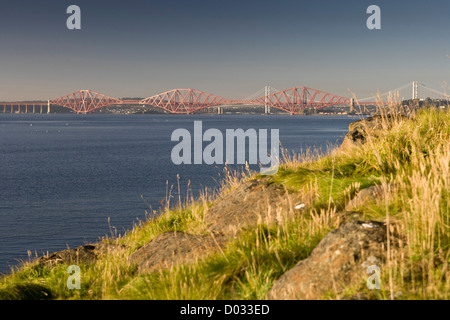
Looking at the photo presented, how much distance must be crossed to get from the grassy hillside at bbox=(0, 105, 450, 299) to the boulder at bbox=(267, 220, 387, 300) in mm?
166

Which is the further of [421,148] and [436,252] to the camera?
[421,148]

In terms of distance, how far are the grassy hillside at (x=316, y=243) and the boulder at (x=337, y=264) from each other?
0.54 ft

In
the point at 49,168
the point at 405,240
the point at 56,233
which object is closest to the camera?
the point at 405,240

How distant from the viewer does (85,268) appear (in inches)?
380

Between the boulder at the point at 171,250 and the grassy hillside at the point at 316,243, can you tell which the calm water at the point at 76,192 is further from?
the grassy hillside at the point at 316,243

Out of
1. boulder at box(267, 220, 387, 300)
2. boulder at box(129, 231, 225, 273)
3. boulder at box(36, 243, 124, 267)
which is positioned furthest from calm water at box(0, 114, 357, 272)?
boulder at box(267, 220, 387, 300)

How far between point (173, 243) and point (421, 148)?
4.99m

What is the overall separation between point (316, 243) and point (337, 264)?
106 centimetres

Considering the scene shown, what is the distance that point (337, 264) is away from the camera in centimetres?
541

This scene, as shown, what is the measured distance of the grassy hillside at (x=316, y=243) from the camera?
5.14 m

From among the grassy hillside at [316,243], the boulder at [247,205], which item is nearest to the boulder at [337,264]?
the grassy hillside at [316,243]

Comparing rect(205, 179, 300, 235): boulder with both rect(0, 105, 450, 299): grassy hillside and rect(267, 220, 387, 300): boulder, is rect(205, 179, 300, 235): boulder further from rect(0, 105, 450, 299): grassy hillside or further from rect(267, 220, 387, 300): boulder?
rect(267, 220, 387, 300): boulder
